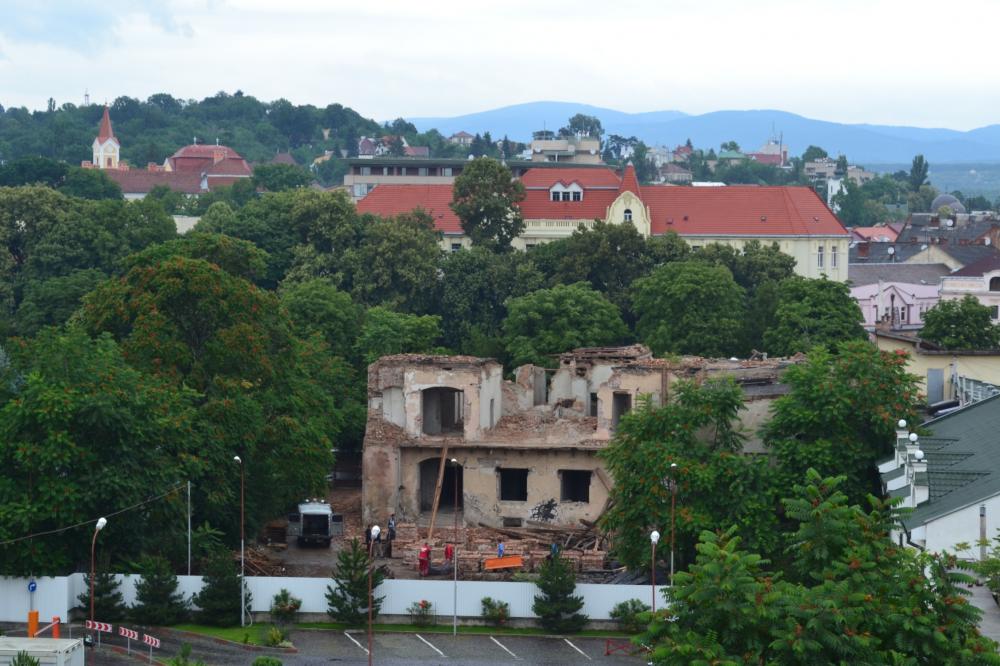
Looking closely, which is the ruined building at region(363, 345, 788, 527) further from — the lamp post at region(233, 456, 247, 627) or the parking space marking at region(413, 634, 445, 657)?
the parking space marking at region(413, 634, 445, 657)

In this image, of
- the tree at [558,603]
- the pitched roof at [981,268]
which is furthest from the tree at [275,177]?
the tree at [558,603]

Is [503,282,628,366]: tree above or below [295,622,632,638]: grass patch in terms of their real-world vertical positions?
above

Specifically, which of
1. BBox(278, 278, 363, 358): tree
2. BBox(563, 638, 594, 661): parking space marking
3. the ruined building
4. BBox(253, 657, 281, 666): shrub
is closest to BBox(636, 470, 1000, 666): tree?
BBox(563, 638, 594, 661): parking space marking

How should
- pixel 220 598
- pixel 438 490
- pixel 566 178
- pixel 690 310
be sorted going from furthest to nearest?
pixel 566 178
pixel 690 310
pixel 438 490
pixel 220 598

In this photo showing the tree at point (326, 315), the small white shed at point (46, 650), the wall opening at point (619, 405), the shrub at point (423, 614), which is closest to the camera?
the small white shed at point (46, 650)

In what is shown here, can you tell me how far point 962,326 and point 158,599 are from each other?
4927 centimetres

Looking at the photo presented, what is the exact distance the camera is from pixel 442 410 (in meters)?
70.8

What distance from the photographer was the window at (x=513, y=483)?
66.6 metres

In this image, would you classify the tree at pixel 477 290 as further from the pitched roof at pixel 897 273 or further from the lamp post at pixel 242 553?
the lamp post at pixel 242 553

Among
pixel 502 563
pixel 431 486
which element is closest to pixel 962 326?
pixel 431 486

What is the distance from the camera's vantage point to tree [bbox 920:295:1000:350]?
8688 centimetres

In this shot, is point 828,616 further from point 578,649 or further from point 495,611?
point 495,611

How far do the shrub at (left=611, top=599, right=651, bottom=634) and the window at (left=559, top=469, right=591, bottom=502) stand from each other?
627 inches

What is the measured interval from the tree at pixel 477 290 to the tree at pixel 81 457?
4794cm
